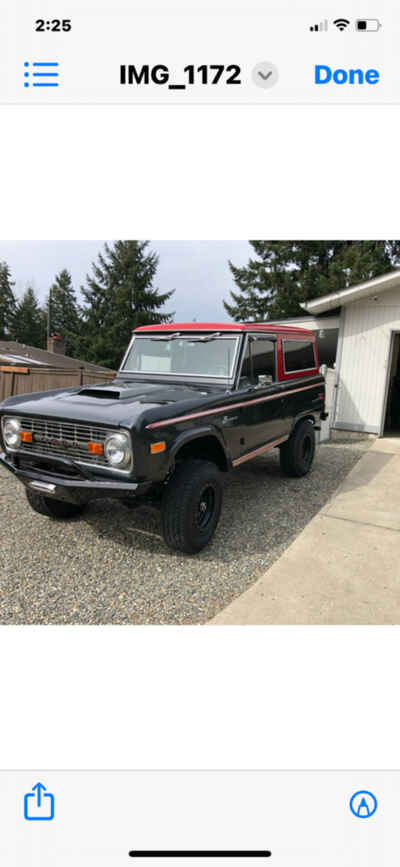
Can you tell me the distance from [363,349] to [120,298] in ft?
83.6

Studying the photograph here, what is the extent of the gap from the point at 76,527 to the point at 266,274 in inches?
1002

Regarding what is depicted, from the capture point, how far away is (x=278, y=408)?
204 inches

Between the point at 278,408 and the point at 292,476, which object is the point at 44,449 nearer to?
the point at 278,408

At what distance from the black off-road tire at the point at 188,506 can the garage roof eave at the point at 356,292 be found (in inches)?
261

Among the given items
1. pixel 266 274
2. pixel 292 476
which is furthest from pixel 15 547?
pixel 266 274

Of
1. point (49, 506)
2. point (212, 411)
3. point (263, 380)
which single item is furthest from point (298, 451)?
point (49, 506)

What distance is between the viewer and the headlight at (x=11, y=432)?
3.63 meters

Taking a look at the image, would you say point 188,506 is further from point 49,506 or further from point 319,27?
point 319,27

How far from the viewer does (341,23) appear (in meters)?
1.84
